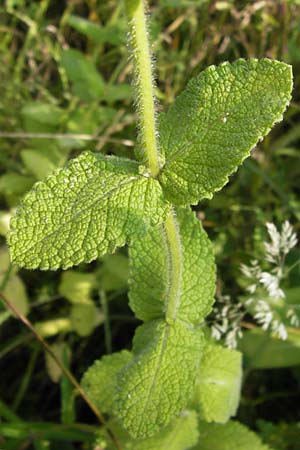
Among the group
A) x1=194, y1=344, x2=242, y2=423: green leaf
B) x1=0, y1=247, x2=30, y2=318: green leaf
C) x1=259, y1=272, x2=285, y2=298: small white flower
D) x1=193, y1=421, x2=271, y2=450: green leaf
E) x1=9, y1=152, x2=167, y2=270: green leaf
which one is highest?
x1=9, y1=152, x2=167, y2=270: green leaf

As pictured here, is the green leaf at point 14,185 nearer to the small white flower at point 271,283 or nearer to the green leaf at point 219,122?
the small white flower at point 271,283

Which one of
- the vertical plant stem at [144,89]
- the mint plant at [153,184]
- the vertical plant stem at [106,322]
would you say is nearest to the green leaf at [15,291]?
the vertical plant stem at [106,322]

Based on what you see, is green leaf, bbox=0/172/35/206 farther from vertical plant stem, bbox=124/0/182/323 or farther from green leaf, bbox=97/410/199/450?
vertical plant stem, bbox=124/0/182/323

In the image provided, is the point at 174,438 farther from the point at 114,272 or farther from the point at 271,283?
the point at 114,272

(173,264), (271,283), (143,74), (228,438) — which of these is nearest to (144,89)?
(143,74)

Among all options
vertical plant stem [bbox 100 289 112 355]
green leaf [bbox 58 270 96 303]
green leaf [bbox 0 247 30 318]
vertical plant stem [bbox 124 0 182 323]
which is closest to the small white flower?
vertical plant stem [bbox 124 0 182 323]

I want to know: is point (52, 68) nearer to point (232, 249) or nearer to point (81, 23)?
point (81, 23)

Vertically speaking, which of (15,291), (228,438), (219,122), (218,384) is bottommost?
(228,438)
